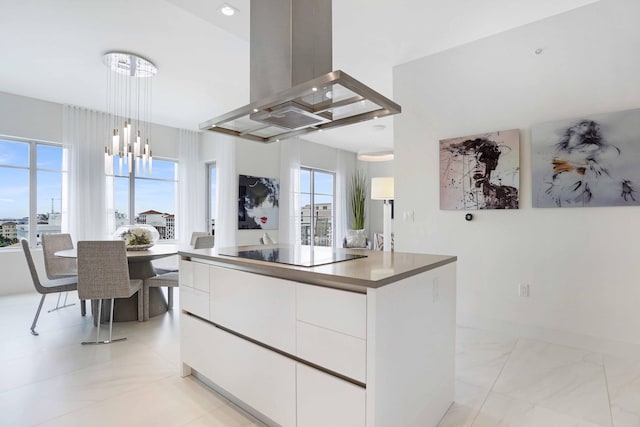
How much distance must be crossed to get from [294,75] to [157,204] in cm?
537

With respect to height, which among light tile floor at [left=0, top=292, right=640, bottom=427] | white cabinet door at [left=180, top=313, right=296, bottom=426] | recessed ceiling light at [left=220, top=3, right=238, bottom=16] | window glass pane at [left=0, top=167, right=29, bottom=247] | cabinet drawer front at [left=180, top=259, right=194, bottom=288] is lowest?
light tile floor at [left=0, top=292, right=640, bottom=427]

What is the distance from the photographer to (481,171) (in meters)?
3.21

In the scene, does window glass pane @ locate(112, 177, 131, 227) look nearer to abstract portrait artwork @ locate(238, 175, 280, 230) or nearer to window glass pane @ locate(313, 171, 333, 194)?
abstract portrait artwork @ locate(238, 175, 280, 230)

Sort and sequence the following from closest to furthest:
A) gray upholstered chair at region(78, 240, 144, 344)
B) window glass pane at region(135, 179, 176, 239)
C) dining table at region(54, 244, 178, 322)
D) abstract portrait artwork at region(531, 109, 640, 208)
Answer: abstract portrait artwork at region(531, 109, 640, 208)
gray upholstered chair at region(78, 240, 144, 344)
dining table at region(54, 244, 178, 322)
window glass pane at region(135, 179, 176, 239)

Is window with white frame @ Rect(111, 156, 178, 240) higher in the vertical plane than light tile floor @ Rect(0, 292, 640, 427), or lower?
higher

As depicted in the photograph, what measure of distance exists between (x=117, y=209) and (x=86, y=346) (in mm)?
3476

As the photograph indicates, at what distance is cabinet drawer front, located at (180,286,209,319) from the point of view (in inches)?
82.6

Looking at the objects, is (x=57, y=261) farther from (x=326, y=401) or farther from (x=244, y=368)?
(x=326, y=401)

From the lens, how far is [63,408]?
189 centimetres

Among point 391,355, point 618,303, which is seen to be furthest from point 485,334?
point 391,355

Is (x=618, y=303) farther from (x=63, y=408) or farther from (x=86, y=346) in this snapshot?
(x=86, y=346)

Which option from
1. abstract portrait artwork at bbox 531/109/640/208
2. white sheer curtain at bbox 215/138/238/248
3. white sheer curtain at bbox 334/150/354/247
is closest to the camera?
abstract portrait artwork at bbox 531/109/640/208

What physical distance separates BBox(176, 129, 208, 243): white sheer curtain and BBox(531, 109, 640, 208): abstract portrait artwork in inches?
225

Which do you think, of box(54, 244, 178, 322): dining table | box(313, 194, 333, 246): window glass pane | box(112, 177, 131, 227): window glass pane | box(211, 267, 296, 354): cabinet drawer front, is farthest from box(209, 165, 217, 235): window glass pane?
box(211, 267, 296, 354): cabinet drawer front
